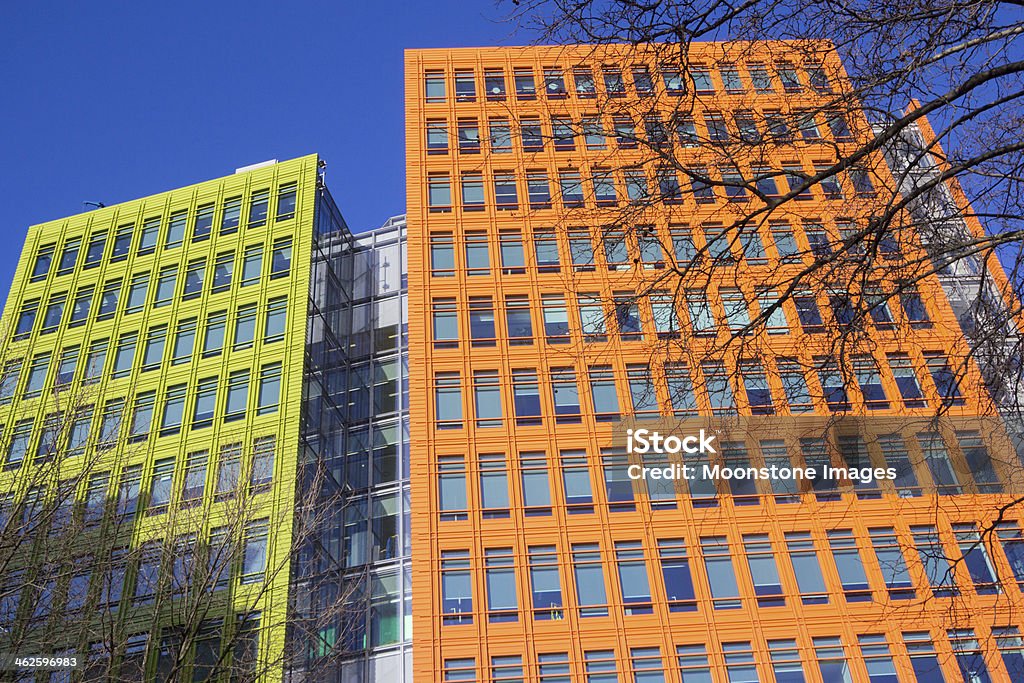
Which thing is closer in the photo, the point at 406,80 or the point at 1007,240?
the point at 1007,240

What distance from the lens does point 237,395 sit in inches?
1405

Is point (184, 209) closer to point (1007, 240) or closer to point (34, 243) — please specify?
point (34, 243)

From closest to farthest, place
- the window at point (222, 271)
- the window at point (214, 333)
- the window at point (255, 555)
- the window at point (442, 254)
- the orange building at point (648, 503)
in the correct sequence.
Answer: the orange building at point (648, 503) < the window at point (255, 555) < the window at point (442, 254) < the window at point (214, 333) < the window at point (222, 271)

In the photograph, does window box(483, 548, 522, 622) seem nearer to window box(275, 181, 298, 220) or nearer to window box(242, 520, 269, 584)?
window box(242, 520, 269, 584)

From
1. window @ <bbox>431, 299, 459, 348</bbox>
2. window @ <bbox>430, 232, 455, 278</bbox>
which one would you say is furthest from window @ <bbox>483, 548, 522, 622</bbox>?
window @ <bbox>430, 232, 455, 278</bbox>

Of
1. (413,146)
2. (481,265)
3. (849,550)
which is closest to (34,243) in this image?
(413,146)

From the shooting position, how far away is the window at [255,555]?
29.4 metres

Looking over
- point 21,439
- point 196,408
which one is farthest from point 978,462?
point 21,439

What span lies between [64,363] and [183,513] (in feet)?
48.2

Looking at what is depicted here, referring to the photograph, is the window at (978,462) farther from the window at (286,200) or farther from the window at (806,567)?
the window at (286,200)

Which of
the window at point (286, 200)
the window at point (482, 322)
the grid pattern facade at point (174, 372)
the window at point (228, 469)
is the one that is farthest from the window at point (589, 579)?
the window at point (286, 200)

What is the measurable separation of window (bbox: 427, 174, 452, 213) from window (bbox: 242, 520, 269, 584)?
47.5 ft

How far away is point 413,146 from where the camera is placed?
41125 mm

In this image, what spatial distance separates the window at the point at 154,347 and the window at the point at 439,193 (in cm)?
1105
